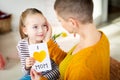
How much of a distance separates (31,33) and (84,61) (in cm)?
16

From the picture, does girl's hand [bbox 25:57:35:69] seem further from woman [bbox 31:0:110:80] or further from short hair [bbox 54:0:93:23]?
short hair [bbox 54:0:93:23]

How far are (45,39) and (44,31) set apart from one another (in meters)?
0.02

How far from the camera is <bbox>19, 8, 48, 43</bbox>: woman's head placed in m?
0.57

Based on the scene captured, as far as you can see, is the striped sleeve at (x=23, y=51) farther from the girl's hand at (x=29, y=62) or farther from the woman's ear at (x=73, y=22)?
the woman's ear at (x=73, y=22)

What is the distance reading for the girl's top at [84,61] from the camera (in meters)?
0.54

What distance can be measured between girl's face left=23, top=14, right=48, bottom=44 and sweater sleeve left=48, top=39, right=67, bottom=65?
38mm

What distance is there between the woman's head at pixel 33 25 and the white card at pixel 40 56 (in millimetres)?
18

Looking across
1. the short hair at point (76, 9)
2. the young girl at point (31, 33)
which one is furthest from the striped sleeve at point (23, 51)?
the short hair at point (76, 9)

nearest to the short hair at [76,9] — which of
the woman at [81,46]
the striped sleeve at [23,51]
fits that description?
the woman at [81,46]

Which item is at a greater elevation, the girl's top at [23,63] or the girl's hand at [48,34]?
the girl's hand at [48,34]

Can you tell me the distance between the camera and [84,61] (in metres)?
0.55

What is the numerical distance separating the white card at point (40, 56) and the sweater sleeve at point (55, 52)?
0.06ft

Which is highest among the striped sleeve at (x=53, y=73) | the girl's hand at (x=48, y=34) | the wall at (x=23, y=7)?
the wall at (x=23, y=7)

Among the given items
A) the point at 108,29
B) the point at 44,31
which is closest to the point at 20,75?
the point at 44,31
